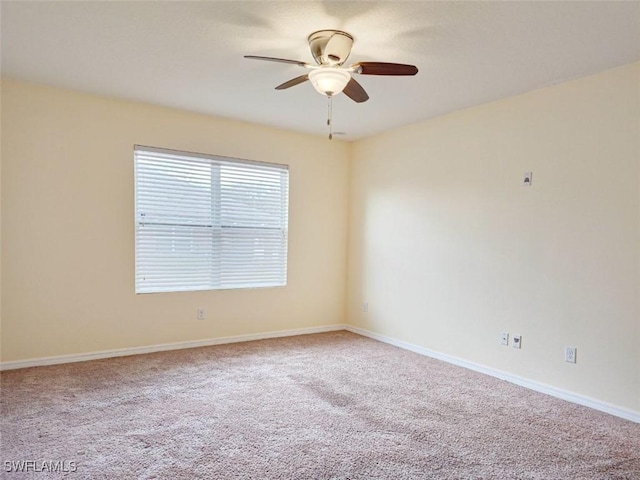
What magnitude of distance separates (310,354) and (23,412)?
95.6 inches

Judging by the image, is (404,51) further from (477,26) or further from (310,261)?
(310,261)

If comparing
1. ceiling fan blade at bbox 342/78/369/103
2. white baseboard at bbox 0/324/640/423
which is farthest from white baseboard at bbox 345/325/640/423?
ceiling fan blade at bbox 342/78/369/103

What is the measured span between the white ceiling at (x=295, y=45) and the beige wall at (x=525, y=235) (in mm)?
323

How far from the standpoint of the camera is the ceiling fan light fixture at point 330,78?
2.62m

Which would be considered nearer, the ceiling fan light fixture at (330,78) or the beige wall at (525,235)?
the ceiling fan light fixture at (330,78)

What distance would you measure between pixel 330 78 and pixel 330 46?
0.18m

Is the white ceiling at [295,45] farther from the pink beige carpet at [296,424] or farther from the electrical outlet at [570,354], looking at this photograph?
the pink beige carpet at [296,424]

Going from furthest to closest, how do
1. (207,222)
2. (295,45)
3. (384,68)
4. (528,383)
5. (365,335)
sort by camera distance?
(365,335), (207,222), (528,383), (295,45), (384,68)

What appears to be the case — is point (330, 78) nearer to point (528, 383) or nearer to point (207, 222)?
point (207, 222)

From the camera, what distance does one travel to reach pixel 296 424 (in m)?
2.72

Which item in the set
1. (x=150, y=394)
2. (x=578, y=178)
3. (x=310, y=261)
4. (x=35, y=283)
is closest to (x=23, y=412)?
(x=150, y=394)

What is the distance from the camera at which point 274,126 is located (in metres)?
4.88

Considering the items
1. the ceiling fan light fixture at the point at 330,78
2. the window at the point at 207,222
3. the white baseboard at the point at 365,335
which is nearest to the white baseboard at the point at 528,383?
the white baseboard at the point at 365,335

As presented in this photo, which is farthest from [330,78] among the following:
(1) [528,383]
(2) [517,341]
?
(1) [528,383]
